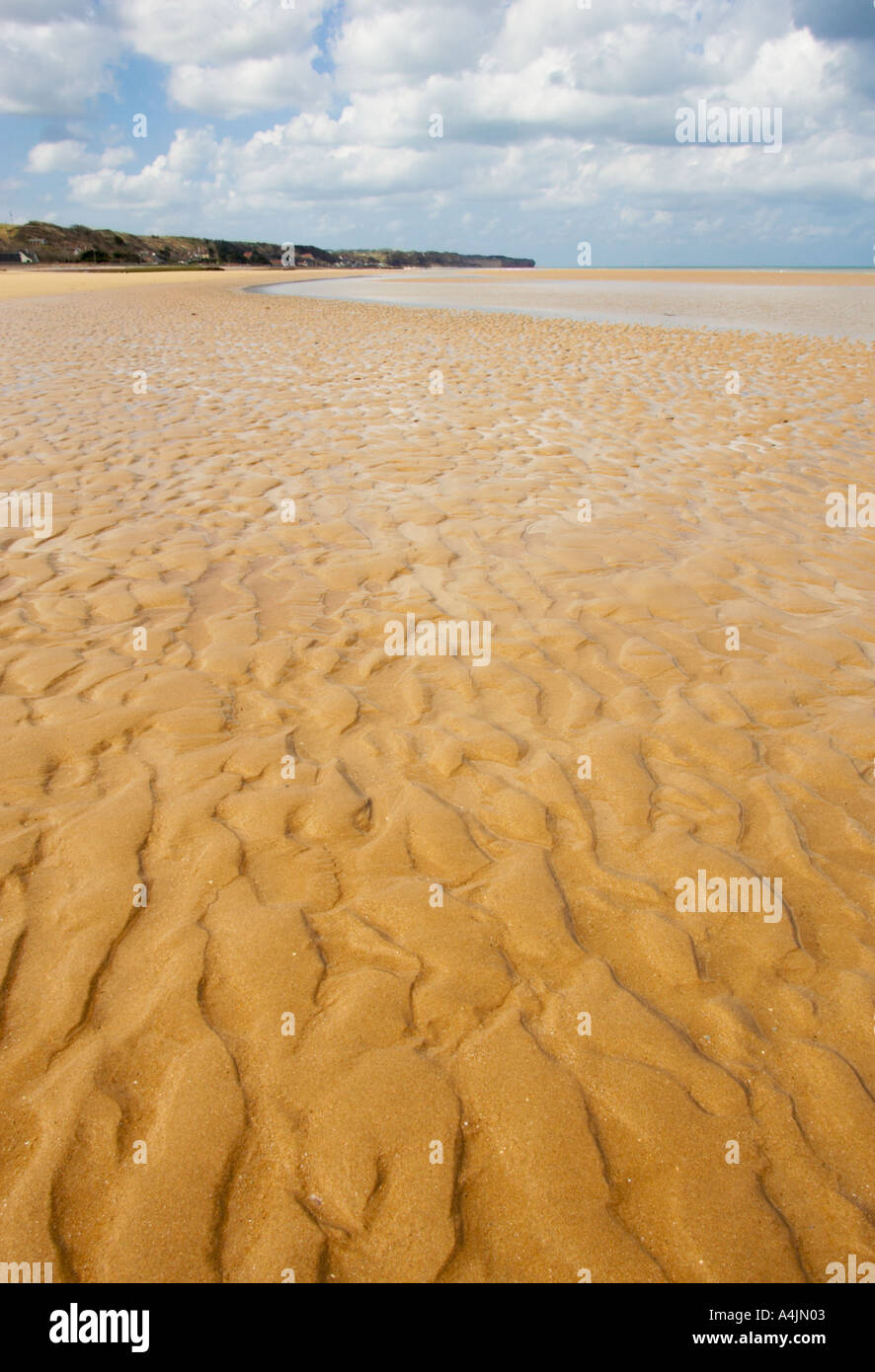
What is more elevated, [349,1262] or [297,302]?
[297,302]

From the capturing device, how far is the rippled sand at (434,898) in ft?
7.11

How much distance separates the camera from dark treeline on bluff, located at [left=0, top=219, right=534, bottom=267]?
252ft

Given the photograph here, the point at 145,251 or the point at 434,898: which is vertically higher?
the point at 145,251

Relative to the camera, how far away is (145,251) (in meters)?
91.4

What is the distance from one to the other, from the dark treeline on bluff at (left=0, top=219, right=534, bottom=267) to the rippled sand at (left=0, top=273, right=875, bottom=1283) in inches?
3390

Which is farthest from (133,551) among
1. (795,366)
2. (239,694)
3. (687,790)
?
(795,366)

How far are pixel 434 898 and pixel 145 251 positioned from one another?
10822cm

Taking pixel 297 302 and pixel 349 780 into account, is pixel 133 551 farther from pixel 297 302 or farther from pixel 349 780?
pixel 297 302

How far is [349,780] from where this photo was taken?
375cm

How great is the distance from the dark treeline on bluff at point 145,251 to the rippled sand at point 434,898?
86097mm

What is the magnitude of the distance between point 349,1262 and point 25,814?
235 cm

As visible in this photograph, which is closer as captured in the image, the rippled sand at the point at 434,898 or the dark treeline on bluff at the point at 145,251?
the rippled sand at the point at 434,898
